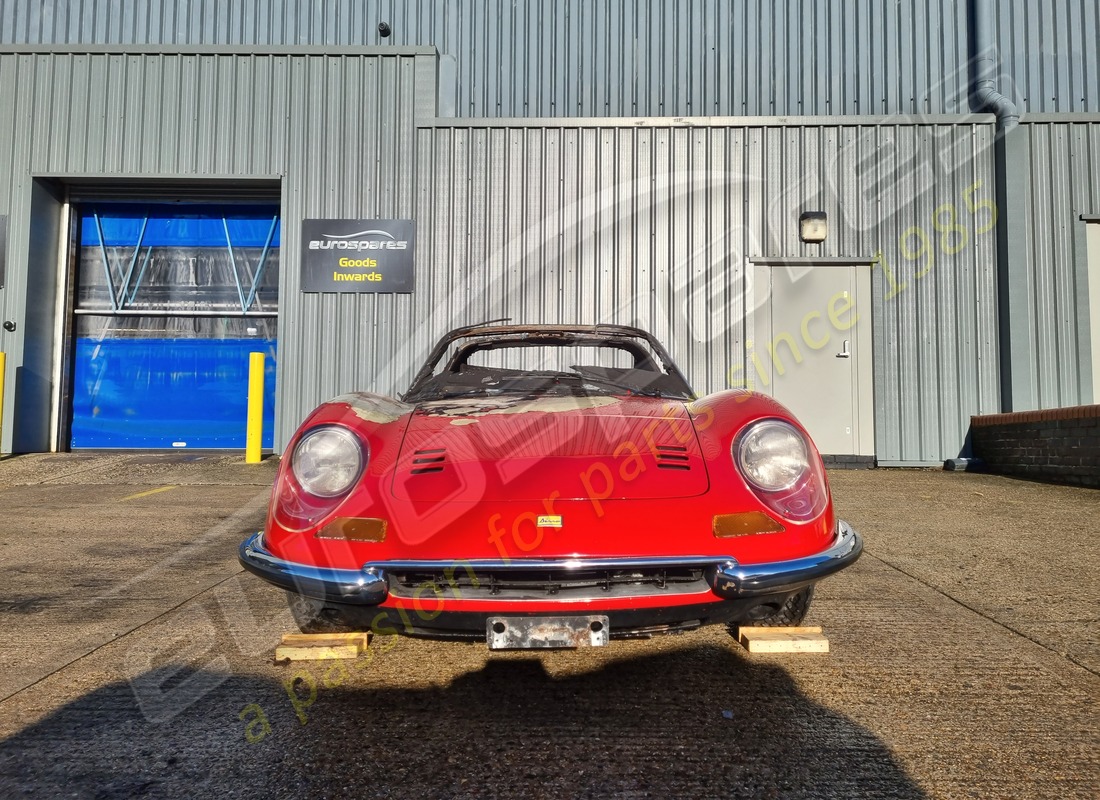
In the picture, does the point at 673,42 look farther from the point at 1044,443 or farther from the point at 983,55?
the point at 1044,443

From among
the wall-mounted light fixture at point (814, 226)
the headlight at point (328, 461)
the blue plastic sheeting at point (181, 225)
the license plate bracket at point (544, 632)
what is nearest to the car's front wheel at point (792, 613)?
the license plate bracket at point (544, 632)

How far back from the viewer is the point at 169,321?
8.20m

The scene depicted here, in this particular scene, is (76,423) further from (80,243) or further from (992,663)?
(992,663)

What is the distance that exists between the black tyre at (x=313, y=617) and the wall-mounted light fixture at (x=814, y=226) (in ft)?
22.5

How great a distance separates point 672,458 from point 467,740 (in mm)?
902

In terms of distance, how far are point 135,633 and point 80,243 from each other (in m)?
8.20

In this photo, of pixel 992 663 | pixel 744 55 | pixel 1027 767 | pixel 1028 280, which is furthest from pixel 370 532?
pixel 744 55

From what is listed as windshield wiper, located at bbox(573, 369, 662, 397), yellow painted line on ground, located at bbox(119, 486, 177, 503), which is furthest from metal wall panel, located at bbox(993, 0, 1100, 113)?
yellow painted line on ground, located at bbox(119, 486, 177, 503)

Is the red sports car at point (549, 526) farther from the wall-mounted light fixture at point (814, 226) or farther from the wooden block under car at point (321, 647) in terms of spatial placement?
the wall-mounted light fixture at point (814, 226)

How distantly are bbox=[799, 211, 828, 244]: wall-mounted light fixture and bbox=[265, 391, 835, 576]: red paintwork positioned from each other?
593 centimetres

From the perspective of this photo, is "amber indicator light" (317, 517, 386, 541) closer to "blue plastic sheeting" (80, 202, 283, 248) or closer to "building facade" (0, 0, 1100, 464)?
"building facade" (0, 0, 1100, 464)

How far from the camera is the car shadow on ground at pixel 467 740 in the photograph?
4.29ft

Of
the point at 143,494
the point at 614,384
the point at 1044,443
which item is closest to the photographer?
the point at 614,384

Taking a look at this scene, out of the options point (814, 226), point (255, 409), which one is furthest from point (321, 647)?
point (814, 226)
